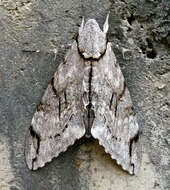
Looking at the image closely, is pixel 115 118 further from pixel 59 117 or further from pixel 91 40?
pixel 91 40

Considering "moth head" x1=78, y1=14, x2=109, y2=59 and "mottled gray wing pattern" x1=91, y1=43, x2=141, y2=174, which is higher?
"moth head" x1=78, y1=14, x2=109, y2=59

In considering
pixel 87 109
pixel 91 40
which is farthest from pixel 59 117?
pixel 91 40

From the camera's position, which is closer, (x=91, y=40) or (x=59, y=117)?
(x=59, y=117)

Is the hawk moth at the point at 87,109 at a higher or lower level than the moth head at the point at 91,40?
lower

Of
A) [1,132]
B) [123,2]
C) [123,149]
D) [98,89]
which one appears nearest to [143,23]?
[123,2]
